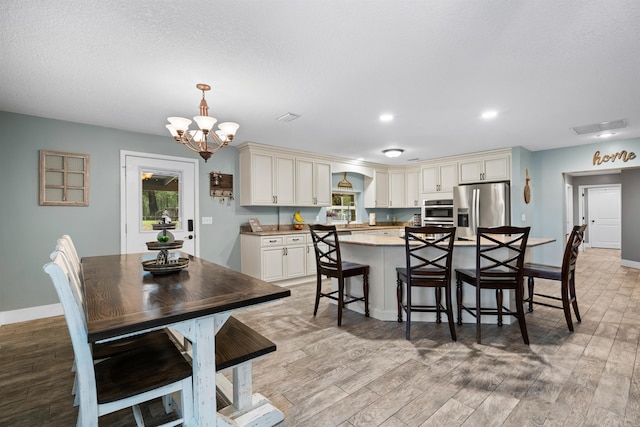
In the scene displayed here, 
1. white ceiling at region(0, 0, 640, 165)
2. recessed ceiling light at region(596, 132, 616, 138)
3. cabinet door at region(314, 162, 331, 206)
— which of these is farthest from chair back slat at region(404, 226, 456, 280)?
recessed ceiling light at region(596, 132, 616, 138)

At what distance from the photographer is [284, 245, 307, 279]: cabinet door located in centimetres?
490

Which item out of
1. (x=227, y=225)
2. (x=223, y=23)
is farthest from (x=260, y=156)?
(x=223, y=23)

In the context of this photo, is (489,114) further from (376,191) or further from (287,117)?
(376,191)

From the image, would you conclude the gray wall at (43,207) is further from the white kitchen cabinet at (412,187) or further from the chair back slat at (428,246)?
the white kitchen cabinet at (412,187)

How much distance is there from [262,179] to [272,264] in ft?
4.57

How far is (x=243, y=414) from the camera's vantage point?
1671 mm

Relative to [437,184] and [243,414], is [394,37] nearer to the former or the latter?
[243,414]

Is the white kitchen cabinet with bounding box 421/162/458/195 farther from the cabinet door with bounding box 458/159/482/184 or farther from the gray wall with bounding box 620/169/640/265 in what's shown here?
the gray wall with bounding box 620/169/640/265

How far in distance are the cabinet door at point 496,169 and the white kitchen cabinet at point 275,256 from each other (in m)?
3.52

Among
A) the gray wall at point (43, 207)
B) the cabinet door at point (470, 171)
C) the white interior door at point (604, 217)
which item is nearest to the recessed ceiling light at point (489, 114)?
the cabinet door at point (470, 171)

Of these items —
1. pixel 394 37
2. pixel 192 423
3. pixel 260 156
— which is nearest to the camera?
pixel 192 423

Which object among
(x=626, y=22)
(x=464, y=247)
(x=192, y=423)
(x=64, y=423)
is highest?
(x=626, y=22)

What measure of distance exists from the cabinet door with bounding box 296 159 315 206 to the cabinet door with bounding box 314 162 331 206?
0.11 metres

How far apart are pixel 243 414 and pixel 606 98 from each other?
170 inches
